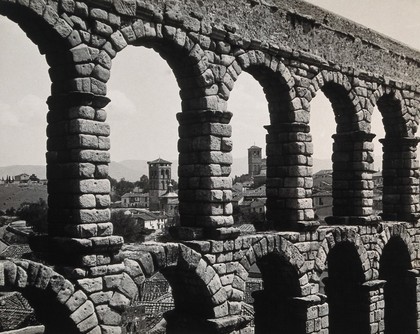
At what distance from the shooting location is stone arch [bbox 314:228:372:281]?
11866 millimetres

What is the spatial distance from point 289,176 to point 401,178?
4.73m

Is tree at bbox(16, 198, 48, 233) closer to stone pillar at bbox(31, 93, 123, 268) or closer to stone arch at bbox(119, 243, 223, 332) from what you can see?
stone arch at bbox(119, 243, 223, 332)

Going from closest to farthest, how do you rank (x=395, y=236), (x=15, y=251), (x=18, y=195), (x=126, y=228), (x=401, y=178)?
(x=395, y=236) → (x=401, y=178) → (x=15, y=251) → (x=18, y=195) → (x=126, y=228)

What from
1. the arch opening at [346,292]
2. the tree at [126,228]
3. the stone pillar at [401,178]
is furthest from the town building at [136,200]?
the arch opening at [346,292]

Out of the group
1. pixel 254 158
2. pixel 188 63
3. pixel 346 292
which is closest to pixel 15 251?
pixel 346 292

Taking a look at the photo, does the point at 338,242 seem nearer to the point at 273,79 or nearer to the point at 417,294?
the point at 273,79

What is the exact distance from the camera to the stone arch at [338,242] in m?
11.9

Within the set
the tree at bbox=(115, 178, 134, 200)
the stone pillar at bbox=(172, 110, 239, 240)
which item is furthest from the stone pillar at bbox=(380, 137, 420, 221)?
the tree at bbox=(115, 178, 134, 200)

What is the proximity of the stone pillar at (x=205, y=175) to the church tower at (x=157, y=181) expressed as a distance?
65920 millimetres

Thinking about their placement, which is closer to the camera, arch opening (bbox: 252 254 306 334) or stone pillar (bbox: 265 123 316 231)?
arch opening (bbox: 252 254 306 334)

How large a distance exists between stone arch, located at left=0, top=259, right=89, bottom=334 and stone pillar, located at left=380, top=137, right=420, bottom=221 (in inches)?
367

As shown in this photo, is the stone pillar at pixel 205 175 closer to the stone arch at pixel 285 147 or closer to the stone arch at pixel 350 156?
the stone arch at pixel 285 147

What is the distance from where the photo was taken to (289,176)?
1165 centimetres

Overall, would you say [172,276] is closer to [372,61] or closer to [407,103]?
[372,61]
